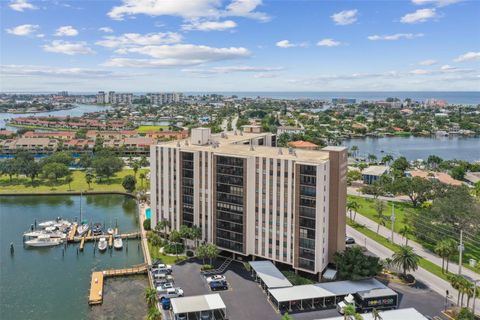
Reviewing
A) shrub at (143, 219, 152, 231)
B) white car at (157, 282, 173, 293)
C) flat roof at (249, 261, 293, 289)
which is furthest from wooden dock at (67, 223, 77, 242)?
flat roof at (249, 261, 293, 289)

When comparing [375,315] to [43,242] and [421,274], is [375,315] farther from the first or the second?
[43,242]

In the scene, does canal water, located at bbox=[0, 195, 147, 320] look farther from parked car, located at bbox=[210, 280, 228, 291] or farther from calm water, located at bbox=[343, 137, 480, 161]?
calm water, located at bbox=[343, 137, 480, 161]

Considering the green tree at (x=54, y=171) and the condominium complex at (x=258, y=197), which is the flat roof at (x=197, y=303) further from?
the green tree at (x=54, y=171)

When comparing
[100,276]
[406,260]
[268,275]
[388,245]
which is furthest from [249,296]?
[388,245]

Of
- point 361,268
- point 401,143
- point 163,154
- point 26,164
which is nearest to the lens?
point 361,268

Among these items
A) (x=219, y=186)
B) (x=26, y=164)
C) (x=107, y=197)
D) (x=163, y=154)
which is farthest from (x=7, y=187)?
(x=219, y=186)

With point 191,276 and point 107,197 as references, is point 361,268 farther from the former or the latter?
point 107,197
